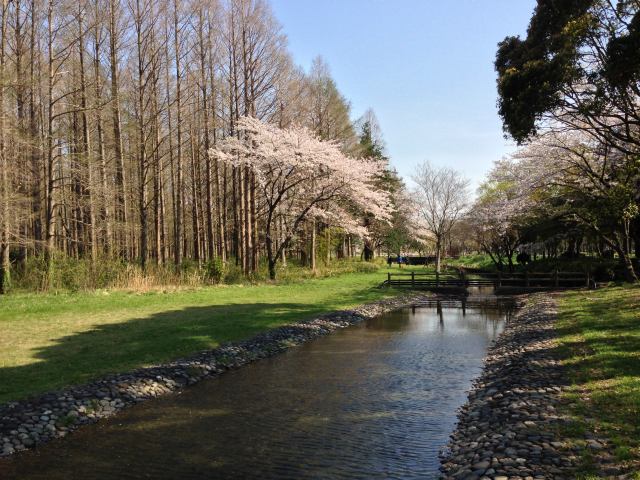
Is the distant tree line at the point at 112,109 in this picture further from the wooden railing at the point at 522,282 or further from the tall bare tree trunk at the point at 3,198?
the wooden railing at the point at 522,282

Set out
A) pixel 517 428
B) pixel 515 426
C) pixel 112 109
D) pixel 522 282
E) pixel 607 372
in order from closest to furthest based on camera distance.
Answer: pixel 517 428
pixel 515 426
pixel 607 372
pixel 112 109
pixel 522 282

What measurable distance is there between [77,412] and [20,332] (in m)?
6.11

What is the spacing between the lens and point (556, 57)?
39.7ft

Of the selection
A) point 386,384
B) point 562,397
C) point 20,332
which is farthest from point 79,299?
point 562,397

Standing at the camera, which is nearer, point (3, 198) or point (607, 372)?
point (607, 372)

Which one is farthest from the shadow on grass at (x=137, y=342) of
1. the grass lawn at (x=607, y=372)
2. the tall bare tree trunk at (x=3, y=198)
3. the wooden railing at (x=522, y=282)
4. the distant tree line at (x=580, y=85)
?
the wooden railing at (x=522, y=282)

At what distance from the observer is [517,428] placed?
614 centimetres

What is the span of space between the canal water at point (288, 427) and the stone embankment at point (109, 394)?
Answer: 0.82 ft

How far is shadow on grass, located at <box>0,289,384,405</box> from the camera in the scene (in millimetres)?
8586

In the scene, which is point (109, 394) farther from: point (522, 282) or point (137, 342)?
point (522, 282)

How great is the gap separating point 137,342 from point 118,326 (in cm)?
220

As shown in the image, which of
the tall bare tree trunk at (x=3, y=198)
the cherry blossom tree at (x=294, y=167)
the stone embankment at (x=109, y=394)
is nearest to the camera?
the stone embankment at (x=109, y=394)

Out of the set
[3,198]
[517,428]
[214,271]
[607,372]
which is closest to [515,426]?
[517,428]

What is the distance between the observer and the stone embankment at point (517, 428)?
501 cm
